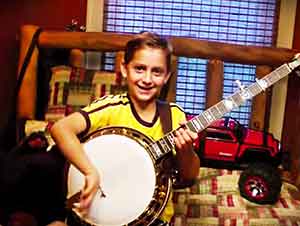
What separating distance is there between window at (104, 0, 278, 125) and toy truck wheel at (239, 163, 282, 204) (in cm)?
55

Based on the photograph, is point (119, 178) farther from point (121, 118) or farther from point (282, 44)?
point (282, 44)

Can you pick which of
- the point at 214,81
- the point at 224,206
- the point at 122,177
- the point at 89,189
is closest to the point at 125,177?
the point at 122,177

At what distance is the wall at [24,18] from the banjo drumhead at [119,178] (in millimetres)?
1153

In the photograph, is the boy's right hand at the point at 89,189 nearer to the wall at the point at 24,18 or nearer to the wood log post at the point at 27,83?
the wood log post at the point at 27,83

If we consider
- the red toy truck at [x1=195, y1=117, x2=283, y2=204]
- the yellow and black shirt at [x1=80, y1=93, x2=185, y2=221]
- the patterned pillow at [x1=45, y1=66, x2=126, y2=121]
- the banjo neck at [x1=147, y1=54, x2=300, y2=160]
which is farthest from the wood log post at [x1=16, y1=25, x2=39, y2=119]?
the banjo neck at [x1=147, y1=54, x2=300, y2=160]

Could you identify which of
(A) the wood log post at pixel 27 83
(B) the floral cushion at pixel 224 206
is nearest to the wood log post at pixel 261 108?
(B) the floral cushion at pixel 224 206

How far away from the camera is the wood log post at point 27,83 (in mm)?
2619

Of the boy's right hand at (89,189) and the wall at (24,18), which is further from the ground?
the wall at (24,18)

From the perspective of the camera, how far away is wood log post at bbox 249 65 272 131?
2646mm

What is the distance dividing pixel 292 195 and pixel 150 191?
95 cm

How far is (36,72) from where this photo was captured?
2.66m

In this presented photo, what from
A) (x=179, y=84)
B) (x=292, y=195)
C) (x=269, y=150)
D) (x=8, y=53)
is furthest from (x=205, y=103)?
(x=8, y=53)

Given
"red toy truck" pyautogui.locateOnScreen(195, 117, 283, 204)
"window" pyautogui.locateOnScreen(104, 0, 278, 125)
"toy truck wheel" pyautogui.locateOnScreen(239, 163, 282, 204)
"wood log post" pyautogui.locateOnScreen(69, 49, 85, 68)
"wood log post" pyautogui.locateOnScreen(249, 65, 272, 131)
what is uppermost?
"window" pyautogui.locateOnScreen(104, 0, 278, 125)

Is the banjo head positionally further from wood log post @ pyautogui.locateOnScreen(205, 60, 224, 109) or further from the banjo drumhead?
wood log post @ pyautogui.locateOnScreen(205, 60, 224, 109)
